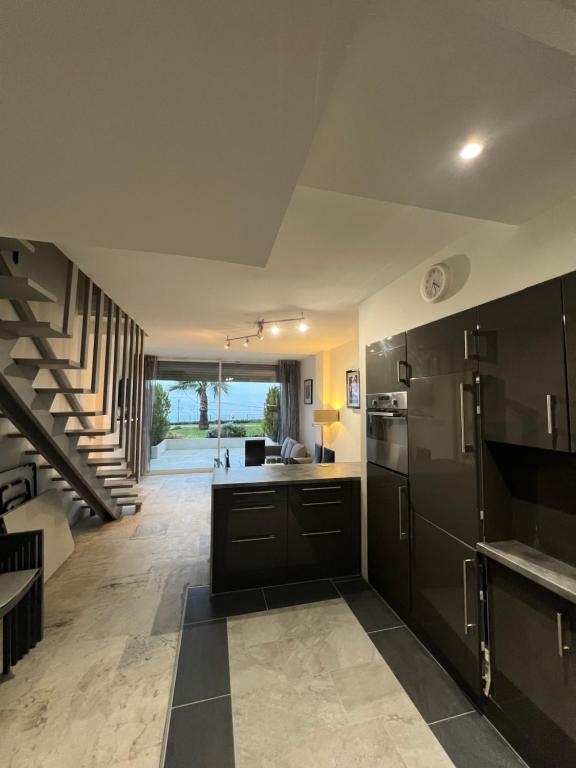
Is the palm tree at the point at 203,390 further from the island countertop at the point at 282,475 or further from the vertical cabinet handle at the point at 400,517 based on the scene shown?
the vertical cabinet handle at the point at 400,517

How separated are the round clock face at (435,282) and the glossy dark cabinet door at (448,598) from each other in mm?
1409

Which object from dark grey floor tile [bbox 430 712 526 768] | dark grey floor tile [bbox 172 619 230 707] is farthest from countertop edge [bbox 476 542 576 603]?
dark grey floor tile [bbox 172 619 230 707]

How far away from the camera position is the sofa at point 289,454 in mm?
5699

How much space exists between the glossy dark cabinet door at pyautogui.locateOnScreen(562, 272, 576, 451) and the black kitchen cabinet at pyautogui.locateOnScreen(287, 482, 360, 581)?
72.2 inches

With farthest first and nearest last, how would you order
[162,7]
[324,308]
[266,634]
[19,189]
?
[324,308] → [266,634] → [19,189] → [162,7]

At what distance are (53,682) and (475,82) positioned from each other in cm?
319

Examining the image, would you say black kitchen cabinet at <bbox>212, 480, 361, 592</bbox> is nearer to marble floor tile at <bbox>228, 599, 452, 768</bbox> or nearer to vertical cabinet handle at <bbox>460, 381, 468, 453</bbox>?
marble floor tile at <bbox>228, 599, 452, 768</bbox>

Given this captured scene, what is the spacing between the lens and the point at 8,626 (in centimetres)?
183

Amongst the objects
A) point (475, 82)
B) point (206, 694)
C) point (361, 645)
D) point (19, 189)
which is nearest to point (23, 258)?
point (19, 189)

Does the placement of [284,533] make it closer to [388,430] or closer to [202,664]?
[202,664]

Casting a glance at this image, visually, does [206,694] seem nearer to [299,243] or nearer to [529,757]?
[529,757]

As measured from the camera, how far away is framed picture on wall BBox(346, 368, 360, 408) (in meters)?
4.81

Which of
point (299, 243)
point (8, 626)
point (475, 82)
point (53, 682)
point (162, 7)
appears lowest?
point (53, 682)

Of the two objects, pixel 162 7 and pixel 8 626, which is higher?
pixel 162 7
